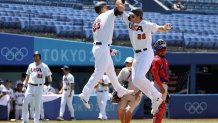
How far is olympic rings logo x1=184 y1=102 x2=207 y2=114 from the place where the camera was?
78.3 ft

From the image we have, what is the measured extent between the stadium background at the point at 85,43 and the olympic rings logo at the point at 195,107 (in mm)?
39

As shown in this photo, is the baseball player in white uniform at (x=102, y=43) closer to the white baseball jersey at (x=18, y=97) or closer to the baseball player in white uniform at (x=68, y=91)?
the baseball player in white uniform at (x=68, y=91)

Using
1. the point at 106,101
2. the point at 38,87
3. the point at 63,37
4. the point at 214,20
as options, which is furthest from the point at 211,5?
the point at 38,87

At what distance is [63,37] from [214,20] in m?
12.3

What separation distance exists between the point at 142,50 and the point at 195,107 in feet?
42.7

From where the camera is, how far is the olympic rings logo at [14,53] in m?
22.8

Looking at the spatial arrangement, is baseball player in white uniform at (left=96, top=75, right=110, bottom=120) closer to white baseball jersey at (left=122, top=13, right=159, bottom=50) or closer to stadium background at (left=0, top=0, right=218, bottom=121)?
stadium background at (left=0, top=0, right=218, bottom=121)

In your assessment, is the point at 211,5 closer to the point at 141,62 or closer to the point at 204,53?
the point at 204,53

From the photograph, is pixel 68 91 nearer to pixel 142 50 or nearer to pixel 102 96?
pixel 102 96

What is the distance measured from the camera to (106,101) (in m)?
22.2

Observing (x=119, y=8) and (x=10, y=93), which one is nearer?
(x=119, y=8)

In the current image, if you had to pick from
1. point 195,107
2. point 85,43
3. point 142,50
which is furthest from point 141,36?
point 85,43

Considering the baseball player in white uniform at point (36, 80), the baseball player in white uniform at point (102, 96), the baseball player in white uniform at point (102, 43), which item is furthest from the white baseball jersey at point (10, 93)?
the baseball player in white uniform at point (102, 43)

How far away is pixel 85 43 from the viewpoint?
2470 cm
